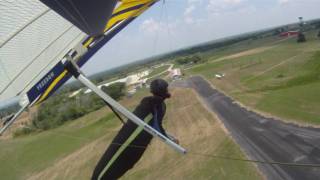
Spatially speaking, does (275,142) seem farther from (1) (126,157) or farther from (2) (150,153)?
(1) (126,157)

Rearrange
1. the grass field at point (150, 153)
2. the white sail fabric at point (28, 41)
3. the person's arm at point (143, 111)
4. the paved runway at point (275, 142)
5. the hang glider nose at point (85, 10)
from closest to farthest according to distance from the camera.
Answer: the hang glider nose at point (85, 10) → the white sail fabric at point (28, 41) → the person's arm at point (143, 111) → the paved runway at point (275, 142) → the grass field at point (150, 153)

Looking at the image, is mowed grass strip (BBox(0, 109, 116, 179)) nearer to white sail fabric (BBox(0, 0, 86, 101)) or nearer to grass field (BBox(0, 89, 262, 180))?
grass field (BBox(0, 89, 262, 180))

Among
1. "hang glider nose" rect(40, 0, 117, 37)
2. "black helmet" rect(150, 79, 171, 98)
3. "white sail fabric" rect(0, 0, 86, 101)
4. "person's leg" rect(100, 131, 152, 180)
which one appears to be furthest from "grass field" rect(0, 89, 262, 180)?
"hang glider nose" rect(40, 0, 117, 37)

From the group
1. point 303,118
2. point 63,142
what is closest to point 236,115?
point 303,118

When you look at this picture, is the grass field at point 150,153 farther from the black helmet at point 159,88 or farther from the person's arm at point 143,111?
the black helmet at point 159,88

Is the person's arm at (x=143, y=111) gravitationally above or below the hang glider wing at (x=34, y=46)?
below

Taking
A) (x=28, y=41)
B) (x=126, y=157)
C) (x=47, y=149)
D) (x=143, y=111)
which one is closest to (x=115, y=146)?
(x=126, y=157)

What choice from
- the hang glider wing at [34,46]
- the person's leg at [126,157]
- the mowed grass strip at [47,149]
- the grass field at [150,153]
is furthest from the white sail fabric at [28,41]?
the mowed grass strip at [47,149]
